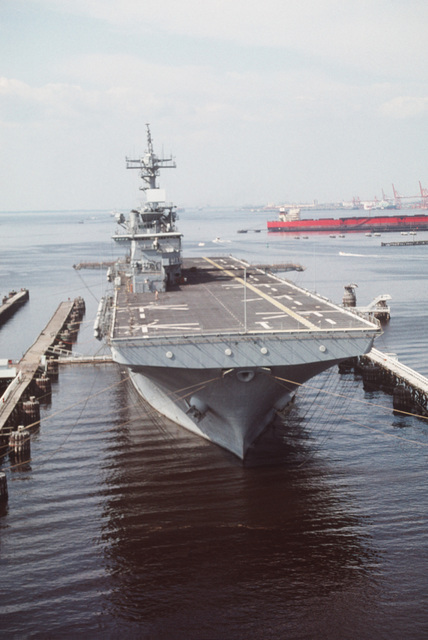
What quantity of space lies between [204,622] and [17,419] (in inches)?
641

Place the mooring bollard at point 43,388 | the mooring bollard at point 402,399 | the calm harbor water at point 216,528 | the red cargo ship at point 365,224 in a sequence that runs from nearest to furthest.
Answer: the calm harbor water at point 216,528 < the mooring bollard at point 402,399 < the mooring bollard at point 43,388 < the red cargo ship at point 365,224

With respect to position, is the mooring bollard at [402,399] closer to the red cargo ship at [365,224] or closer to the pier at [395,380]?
the pier at [395,380]

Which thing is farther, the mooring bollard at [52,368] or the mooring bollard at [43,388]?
the mooring bollard at [52,368]

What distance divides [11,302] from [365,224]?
377 ft

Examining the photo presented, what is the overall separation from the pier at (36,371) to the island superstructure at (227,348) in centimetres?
541

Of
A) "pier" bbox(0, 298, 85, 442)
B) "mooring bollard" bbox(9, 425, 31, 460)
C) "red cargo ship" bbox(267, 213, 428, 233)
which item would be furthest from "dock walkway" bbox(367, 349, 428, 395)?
"red cargo ship" bbox(267, 213, 428, 233)

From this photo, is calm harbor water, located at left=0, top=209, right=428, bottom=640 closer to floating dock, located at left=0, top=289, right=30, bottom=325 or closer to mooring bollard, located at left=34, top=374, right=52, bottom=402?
mooring bollard, located at left=34, top=374, right=52, bottom=402

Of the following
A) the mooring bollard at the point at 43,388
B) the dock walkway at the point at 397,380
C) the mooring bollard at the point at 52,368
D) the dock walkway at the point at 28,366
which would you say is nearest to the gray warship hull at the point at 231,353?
the dock walkway at the point at 28,366

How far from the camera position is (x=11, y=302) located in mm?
63469

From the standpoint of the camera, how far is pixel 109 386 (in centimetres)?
3522

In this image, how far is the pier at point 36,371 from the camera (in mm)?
29094

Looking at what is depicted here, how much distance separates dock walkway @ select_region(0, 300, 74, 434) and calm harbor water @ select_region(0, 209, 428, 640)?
1.69 m

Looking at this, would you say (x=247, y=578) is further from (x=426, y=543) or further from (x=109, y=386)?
(x=109, y=386)

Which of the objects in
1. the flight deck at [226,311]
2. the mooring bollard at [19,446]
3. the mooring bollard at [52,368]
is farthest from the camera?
the mooring bollard at [52,368]
